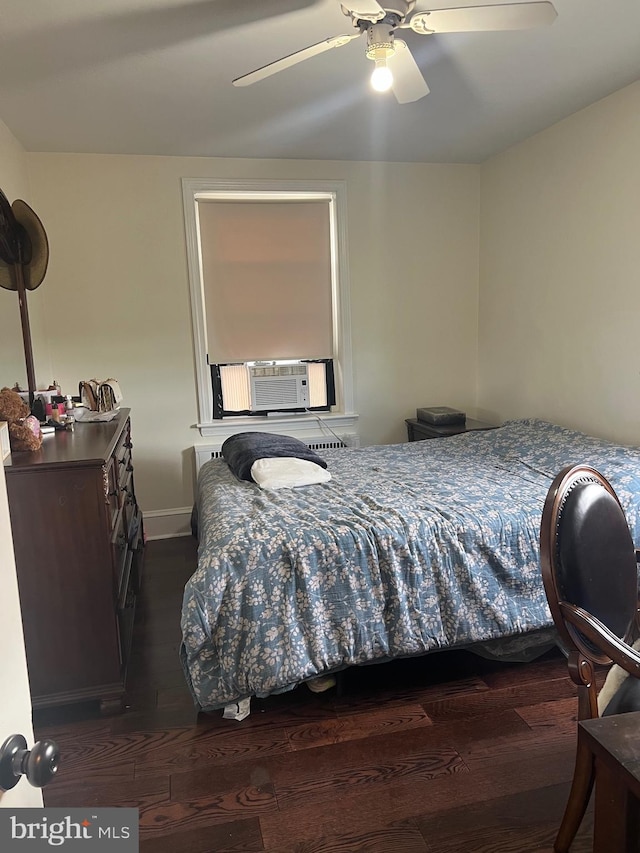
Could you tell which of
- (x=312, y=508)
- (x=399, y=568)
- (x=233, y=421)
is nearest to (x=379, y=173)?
(x=233, y=421)

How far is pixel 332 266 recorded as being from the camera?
4121mm

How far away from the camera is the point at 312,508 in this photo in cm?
243

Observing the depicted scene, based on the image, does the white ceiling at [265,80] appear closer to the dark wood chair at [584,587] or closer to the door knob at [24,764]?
the dark wood chair at [584,587]

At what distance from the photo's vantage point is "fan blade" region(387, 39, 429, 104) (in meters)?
2.07

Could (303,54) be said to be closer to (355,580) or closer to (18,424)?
(18,424)

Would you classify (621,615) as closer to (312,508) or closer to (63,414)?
(312,508)

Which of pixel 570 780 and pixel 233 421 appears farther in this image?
pixel 233 421

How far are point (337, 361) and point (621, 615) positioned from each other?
2.95 meters

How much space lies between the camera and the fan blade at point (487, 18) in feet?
5.65

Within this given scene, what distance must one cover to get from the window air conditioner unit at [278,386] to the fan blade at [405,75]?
207cm

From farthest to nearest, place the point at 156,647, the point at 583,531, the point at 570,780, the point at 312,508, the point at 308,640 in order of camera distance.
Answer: the point at 156,647, the point at 312,508, the point at 308,640, the point at 570,780, the point at 583,531

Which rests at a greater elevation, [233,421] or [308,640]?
[233,421]

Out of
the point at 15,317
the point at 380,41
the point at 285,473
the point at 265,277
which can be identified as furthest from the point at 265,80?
the point at 285,473

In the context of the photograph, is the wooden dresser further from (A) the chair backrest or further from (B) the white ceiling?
(B) the white ceiling
